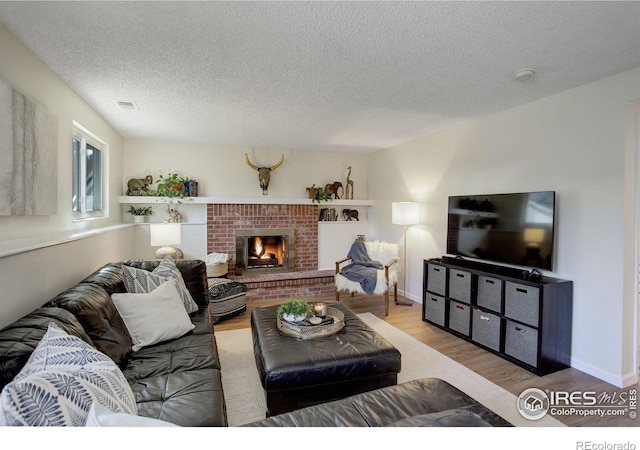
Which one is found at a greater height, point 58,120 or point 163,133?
point 163,133

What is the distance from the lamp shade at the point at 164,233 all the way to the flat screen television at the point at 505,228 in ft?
11.0

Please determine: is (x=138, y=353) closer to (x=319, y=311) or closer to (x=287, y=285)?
(x=319, y=311)

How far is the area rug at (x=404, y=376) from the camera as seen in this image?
2.00 m

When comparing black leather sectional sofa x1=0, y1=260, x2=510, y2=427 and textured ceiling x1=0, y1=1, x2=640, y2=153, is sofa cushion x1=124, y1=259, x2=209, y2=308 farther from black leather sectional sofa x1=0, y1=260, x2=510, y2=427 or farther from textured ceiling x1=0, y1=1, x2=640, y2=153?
textured ceiling x1=0, y1=1, x2=640, y2=153

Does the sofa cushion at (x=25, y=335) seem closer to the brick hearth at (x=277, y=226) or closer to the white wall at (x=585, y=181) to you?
the brick hearth at (x=277, y=226)

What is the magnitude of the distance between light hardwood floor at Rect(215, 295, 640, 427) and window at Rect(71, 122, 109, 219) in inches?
74.1

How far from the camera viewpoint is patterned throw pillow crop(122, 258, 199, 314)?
2309mm

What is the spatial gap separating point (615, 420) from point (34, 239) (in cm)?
387

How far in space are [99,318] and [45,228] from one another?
1021mm

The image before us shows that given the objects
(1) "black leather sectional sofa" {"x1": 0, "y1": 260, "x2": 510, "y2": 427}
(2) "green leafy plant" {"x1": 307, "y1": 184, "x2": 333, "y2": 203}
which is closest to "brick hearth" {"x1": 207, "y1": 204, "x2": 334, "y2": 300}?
(2) "green leafy plant" {"x1": 307, "y1": 184, "x2": 333, "y2": 203}

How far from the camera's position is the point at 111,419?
783 mm

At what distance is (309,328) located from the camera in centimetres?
229

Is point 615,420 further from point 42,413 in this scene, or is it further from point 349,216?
point 349,216
